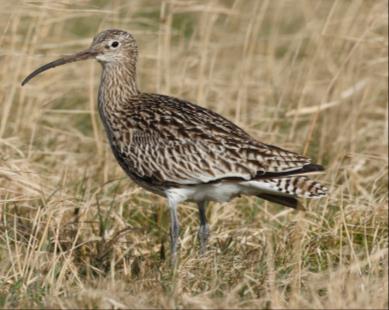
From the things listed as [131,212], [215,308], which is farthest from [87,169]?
[215,308]

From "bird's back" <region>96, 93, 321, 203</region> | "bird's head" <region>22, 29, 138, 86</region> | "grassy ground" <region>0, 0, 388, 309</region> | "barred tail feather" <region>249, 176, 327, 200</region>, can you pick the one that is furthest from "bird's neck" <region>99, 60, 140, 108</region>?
"barred tail feather" <region>249, 176, 327, 200</region>

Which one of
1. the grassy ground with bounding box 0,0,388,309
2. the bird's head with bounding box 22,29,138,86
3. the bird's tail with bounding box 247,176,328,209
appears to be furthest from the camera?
the bird's head with bounding box 22,29,138,86

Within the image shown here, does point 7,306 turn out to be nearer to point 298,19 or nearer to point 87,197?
point 87,197

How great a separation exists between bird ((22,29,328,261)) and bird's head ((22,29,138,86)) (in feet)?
0.31

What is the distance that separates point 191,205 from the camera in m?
8.41

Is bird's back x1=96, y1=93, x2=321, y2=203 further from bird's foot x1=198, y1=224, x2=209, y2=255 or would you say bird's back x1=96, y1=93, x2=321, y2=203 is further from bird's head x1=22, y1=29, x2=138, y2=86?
bird's head x1=22, y1=29, x2=138, y2=86

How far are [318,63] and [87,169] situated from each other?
113 inches

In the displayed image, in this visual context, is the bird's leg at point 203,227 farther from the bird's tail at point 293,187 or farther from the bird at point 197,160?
the bird's tail at point 293,187

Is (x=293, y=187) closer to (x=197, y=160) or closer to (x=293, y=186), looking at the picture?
(x=293, y=186)

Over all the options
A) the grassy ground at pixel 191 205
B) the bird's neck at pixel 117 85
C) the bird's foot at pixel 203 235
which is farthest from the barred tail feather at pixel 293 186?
the bird's neck at pixel 117 85

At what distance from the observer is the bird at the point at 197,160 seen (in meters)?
7.17

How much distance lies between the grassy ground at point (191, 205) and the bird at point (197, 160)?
1.03 ft

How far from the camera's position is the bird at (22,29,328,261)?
23.5 ft

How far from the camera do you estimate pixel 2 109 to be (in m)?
8.93
